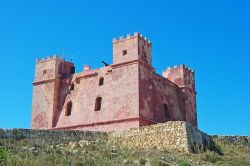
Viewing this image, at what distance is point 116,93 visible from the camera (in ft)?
95.5

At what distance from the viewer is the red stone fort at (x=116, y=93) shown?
28516 mm

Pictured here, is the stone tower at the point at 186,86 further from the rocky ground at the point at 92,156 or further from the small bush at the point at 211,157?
the small bush at the point at 211,157

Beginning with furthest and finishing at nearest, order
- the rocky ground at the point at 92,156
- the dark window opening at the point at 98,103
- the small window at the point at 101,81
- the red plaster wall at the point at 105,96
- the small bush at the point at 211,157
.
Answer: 1. the small window at the point at 101,81
2. the dark window opening at the point at 98,103
3. the red plaster wall at the point at 105,96
4. the small bush at the point at 211,157
5. the rocky ground at the point at 92,156

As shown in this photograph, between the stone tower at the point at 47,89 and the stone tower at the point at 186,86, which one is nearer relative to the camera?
the stone tower at the point at 47,89

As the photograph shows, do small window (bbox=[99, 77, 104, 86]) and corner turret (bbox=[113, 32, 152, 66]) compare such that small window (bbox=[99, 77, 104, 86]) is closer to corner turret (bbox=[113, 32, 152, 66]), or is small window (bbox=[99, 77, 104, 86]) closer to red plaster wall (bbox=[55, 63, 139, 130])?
red plaster wall (bbox=[55, 63, 139, 130])

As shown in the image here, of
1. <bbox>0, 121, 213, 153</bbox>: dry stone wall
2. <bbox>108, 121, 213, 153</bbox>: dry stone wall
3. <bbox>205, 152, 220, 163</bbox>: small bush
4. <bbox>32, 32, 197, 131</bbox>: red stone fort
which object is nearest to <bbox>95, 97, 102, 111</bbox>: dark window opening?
<bbox>32, 32, 197, 131</bbox>: red stone fort

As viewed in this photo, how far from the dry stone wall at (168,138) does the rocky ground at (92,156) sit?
81cm

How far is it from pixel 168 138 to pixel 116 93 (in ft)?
22.4

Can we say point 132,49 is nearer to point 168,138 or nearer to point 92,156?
point 168,138

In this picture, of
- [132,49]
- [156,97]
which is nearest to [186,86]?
[156,97]

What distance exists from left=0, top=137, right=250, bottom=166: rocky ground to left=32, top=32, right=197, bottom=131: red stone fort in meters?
5.83

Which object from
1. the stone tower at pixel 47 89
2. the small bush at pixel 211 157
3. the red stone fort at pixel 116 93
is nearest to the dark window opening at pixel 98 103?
the red stone fort at pixel 116 93

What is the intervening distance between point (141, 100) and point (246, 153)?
7.19 metres

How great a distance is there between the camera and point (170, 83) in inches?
1287
